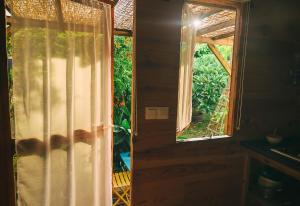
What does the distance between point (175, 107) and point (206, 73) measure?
321 cm


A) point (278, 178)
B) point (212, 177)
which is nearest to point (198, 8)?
point (212, 177)

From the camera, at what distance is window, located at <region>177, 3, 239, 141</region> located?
229cm

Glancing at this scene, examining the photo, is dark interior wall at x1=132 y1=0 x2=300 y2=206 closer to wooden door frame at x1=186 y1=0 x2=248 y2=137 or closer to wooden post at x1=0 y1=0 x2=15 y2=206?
wooden door frame at x1=186 y1=0 x2=248 y2=137

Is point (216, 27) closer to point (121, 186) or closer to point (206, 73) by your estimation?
point (206, 73)

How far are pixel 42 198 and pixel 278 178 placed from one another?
2.35m

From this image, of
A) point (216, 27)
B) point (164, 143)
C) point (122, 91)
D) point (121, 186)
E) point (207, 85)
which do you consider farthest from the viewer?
point (207, 85)

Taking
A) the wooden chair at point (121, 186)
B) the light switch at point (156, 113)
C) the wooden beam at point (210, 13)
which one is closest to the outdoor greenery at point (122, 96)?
the wooden chair at point (121, 186)

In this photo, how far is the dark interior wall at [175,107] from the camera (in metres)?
1.95

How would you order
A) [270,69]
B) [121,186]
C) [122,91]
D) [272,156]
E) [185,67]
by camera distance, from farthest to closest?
1. [122,91]
2. [121,186]
3. [270,69]
4. [185,67]
5. [272,156]

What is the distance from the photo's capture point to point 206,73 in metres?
5.02

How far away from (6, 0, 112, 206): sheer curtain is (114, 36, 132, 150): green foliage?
1298mm

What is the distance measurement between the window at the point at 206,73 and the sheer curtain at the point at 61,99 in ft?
2.77

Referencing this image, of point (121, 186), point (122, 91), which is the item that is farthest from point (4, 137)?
point (122, 91)

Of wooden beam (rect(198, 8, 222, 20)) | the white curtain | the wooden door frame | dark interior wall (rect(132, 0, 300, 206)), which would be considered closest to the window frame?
the wooden door frame
